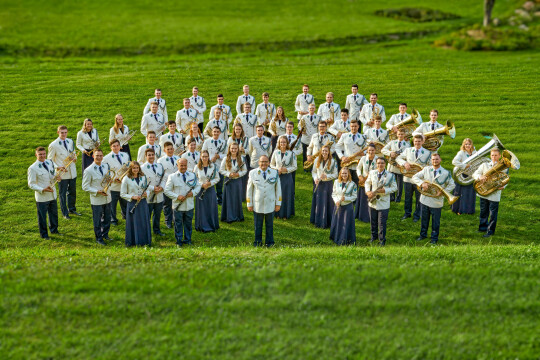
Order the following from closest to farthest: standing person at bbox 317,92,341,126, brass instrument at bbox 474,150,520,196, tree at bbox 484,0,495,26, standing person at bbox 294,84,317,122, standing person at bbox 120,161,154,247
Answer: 1. standing person at bbox 120,161,154,247
2. brass instrument at bbox 474,150,520,196
3. standing person at bbox 317,92,341,126
4. standing person at bbox 294,84,317,122
5. tree at bbox 484,0,495,26

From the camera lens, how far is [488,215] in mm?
17359

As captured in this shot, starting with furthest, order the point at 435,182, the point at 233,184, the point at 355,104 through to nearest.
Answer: the point at 355,104, the point at 233,184, the point at 435,182

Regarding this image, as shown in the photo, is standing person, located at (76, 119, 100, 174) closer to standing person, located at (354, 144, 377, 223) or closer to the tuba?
standing person, located at (354, 144, 377, 223)

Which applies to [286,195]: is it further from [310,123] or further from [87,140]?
[87,140]

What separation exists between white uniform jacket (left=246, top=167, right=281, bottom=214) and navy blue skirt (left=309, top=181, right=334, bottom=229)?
6.50 ft

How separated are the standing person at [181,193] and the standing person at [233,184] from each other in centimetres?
175

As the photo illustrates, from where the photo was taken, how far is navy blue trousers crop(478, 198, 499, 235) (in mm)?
16906

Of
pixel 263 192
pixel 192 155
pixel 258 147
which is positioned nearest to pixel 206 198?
pixel 192 155

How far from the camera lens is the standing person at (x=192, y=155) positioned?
17561 millimetres

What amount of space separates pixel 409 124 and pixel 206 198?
7.70 metres

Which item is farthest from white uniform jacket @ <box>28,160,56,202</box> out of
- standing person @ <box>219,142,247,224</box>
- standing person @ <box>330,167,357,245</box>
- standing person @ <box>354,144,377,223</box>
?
standing person @ <box>354,144,377,223</box>

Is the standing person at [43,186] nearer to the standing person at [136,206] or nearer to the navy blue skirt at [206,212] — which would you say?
the standing person at [136,206]

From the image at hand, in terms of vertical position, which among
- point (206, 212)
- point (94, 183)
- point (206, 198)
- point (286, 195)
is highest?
point (94, 183)

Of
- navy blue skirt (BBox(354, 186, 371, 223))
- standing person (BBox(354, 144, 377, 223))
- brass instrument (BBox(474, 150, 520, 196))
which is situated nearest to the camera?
brass instrument (BBox(474, 150, 520, 196))
